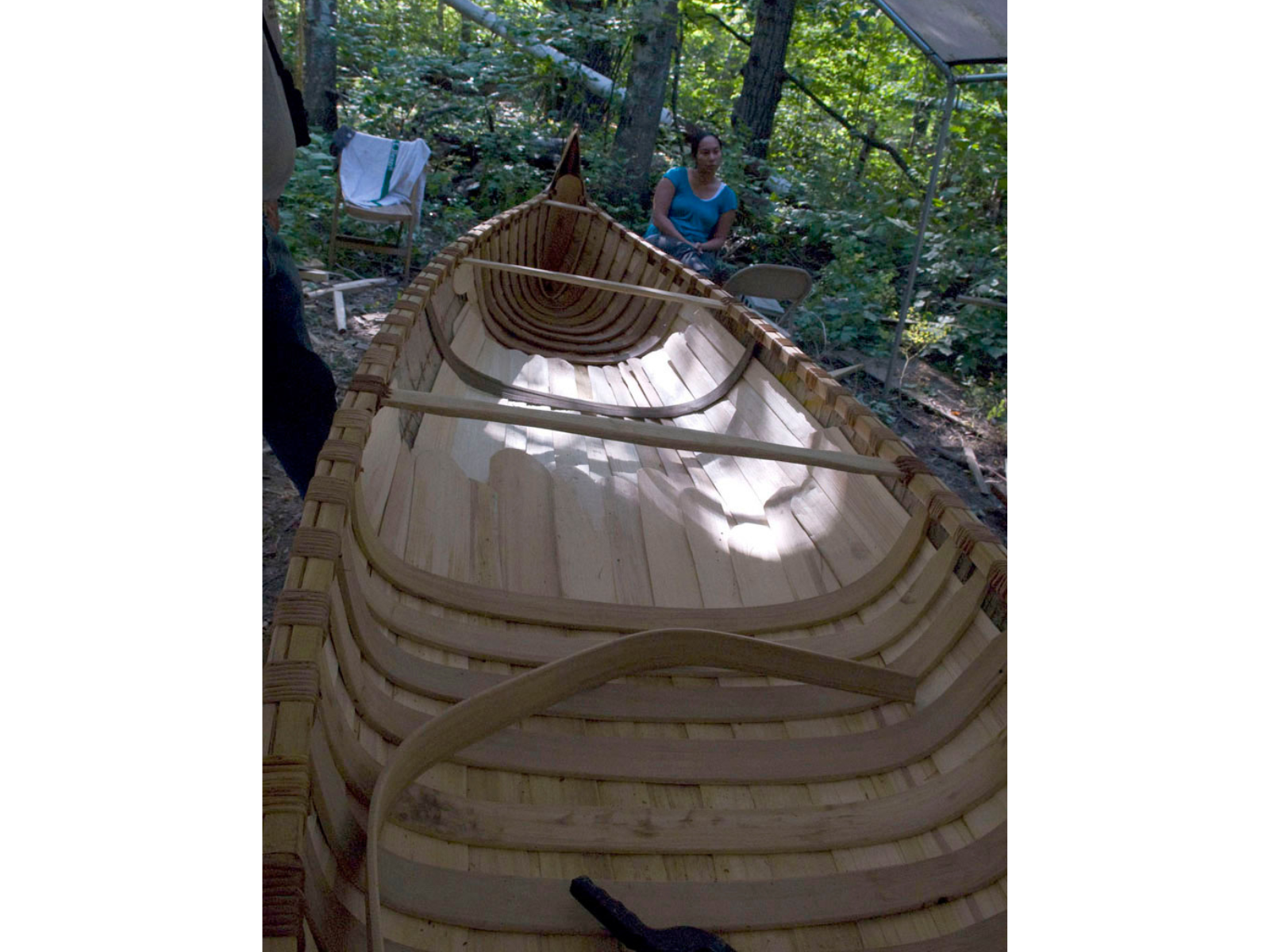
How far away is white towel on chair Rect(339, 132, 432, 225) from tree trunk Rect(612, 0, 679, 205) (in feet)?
9.98

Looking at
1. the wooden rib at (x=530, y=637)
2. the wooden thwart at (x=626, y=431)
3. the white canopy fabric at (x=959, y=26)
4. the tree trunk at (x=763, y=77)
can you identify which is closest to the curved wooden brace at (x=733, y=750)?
the wooden rib at (x=530, y=637)

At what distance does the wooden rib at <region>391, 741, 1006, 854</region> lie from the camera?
4.91 feet

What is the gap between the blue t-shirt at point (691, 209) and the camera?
5543mm

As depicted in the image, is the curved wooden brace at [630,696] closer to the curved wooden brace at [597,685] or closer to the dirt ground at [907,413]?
the curved wooden brace at [597,685]

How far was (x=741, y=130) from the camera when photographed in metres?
9.47

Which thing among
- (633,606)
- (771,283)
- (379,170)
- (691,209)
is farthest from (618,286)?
(379,170)

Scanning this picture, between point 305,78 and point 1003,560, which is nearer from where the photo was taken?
point 1003,560

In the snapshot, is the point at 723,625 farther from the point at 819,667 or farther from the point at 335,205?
the point at 335,205

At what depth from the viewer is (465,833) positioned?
58.4 inches

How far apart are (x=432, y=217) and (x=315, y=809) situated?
7.43 metres

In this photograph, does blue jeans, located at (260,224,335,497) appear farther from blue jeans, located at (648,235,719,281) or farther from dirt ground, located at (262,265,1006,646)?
blue jeans, located at (648,235,719,281)

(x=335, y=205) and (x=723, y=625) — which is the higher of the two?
(x=723, y=625)
